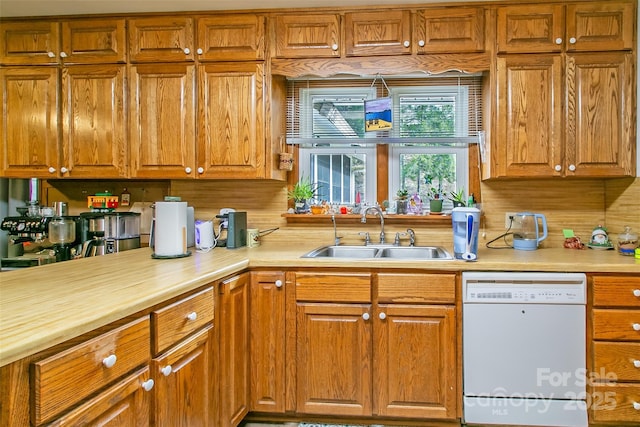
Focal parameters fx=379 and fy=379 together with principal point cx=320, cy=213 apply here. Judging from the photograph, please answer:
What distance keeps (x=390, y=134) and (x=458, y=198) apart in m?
0.65

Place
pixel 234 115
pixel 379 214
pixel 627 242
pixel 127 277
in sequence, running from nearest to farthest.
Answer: pixel 127 277
pixel 627 242
pixel 234 115
pixel 379 214

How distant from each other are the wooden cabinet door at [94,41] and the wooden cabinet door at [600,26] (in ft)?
8.90

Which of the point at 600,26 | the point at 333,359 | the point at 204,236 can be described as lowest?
the point at 333,359

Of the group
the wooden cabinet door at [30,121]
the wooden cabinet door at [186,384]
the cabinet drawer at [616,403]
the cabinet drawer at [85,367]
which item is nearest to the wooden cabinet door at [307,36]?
the wooden cabinet door at [30,121]

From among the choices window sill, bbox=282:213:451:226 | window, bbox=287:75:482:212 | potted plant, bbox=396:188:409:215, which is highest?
window, bbox=287:75:482:212

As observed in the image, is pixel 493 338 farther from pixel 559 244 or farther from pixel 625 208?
pixel 625 208

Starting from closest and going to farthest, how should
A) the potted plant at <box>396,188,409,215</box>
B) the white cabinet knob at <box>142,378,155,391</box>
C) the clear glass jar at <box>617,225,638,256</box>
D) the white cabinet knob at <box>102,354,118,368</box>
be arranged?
the white cabinet knob at <box>102,354,118,368</box> → the white cabinet knob at <box>142,378,155,391</box> → the clear glass jar at <box>617,225,638,256</box> → the potted plant at <box>396,188,409,215</box>

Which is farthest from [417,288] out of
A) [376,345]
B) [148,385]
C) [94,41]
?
[94,41]

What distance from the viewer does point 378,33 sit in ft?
7.54

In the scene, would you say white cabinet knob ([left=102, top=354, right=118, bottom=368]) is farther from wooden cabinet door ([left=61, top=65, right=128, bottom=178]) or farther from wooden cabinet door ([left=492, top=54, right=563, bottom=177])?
wooden cabinet door ([left=492, top=54, right=563, bottom=177])

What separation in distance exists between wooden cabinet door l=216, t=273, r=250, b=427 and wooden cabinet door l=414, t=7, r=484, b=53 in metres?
1.73

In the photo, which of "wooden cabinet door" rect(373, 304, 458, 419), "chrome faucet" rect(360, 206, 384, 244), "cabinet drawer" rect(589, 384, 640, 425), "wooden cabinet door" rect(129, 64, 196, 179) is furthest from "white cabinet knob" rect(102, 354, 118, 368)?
"cabinet drawer" rect(589, 384, 640, 425)

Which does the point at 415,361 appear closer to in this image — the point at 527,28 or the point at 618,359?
the point at 618,359

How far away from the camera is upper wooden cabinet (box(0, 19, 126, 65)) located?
2.40 m
